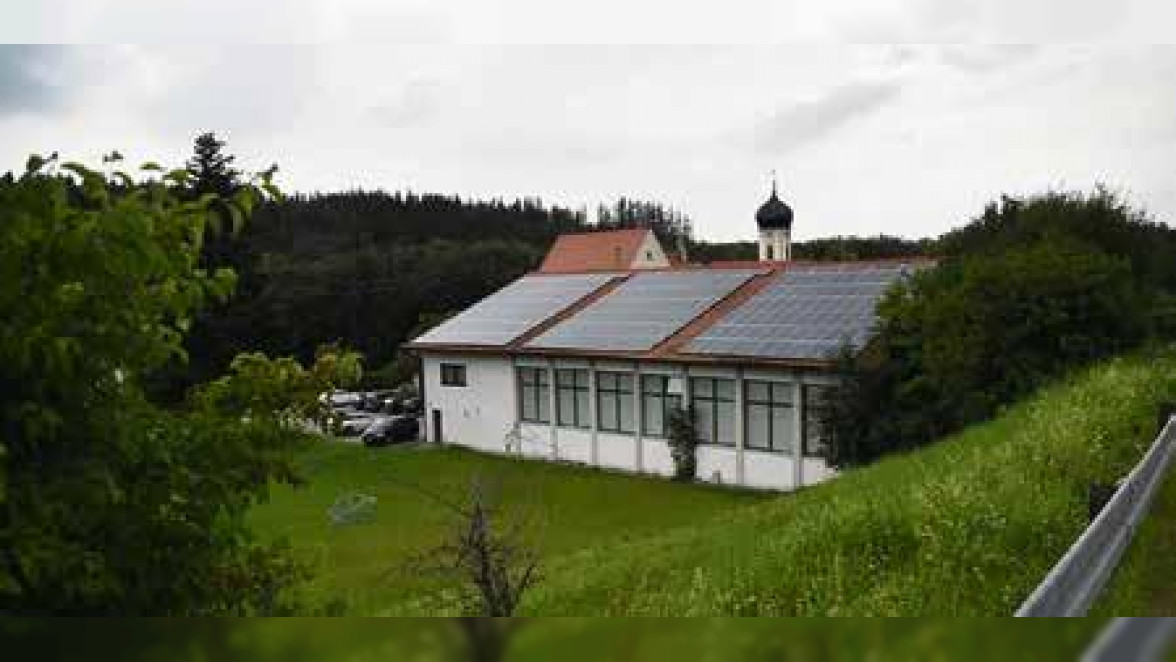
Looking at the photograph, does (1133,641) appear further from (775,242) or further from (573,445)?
(775,242)

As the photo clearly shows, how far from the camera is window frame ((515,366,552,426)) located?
3892 cm

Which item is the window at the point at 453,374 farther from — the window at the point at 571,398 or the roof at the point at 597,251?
the roof at the point at 597,251

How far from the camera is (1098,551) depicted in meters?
6.71

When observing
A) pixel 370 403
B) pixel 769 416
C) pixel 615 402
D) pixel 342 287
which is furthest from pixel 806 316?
pixel 342 287

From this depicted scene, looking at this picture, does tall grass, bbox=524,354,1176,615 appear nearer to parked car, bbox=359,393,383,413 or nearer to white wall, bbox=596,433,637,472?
white wall, bbox=596,433,637,472

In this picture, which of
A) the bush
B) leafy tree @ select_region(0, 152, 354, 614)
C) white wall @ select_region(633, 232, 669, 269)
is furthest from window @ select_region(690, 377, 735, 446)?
white wall @ select_region(633, 232, 669, 269)

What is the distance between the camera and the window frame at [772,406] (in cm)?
3095

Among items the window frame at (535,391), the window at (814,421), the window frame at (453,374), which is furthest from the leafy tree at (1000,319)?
the window frame at (453,374)

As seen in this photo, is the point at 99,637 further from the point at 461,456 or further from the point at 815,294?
the point at 461,456

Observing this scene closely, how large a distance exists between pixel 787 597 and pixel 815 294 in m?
27.5

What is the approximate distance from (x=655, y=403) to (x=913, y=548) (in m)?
26.0

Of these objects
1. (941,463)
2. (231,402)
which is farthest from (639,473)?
(231,402)

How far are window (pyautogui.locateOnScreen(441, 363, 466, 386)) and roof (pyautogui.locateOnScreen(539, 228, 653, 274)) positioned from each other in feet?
98.9

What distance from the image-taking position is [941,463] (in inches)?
627
